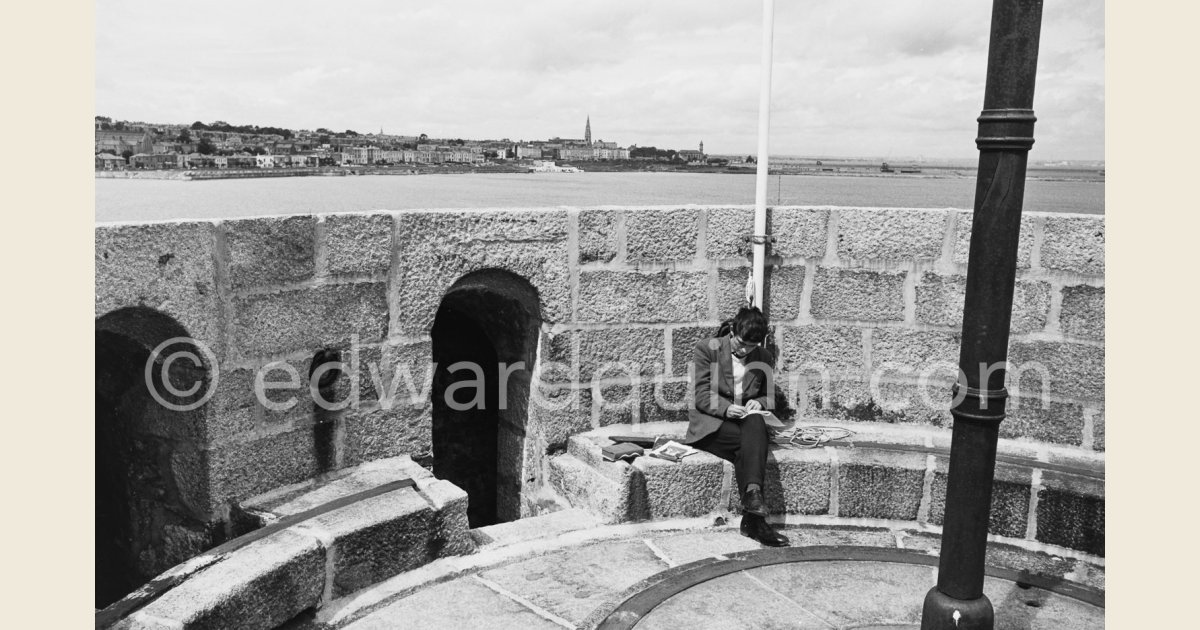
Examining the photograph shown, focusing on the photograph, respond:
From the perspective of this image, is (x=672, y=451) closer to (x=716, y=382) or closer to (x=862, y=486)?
(x=716, y=382)

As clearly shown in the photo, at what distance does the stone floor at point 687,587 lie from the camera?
3582mm

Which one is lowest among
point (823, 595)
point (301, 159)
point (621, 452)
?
point (823, 595)

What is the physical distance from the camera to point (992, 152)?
252 cm

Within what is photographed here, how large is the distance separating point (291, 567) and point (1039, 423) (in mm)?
3925

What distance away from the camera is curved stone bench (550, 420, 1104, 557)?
452 centimetres

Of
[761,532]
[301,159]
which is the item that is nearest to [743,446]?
[761,532]

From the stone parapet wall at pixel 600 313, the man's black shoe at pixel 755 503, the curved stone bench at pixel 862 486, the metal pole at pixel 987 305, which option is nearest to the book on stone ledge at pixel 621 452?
the curved stone bench at pixel 862 486

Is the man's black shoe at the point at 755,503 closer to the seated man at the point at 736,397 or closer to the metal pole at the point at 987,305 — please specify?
the seated man at the point at 736,397

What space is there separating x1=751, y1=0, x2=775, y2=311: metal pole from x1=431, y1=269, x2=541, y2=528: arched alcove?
129 centimetres

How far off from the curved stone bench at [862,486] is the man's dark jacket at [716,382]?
216 millimetres

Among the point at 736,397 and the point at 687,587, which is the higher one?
the point at 736,397

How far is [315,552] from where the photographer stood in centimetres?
359

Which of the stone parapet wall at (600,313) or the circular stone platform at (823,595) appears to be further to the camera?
the stone parapet wall at (600,313)

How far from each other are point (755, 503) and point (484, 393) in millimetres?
2138
